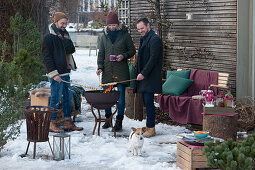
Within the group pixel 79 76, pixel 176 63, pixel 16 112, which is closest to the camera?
pixel 16 112

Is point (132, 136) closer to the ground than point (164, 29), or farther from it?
closer to the ground

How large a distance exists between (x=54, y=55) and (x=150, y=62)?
164cm

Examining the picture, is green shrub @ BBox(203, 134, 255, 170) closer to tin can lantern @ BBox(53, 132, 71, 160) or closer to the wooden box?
tin can lantern @ BBox(53, 132, 71, 160)

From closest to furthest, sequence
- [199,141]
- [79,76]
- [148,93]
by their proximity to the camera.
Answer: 1. [199,141]
2. [148,93]
3. [79,76]

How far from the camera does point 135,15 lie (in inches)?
456

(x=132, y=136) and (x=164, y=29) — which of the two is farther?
(x=164, y=29)

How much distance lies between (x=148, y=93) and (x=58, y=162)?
2.09 meters

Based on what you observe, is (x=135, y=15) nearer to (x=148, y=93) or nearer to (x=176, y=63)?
(x=176, y=63)

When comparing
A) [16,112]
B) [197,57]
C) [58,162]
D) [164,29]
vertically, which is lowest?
[58,162]

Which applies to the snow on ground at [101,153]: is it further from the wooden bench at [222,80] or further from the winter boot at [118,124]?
the wooden bench at [222,80]

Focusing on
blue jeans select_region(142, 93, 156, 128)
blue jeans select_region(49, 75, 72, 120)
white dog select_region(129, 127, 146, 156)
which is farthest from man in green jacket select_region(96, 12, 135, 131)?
white dog select_region(129, 127, 146, 156)

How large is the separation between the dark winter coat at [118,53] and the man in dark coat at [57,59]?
2.07ft

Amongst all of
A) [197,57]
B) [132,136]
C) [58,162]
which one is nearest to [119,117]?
[132,136]

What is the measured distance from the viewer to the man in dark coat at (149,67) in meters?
7.19
